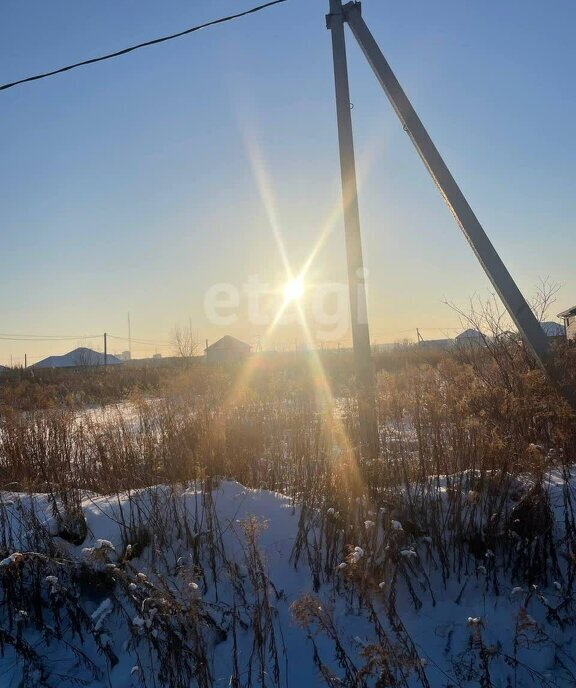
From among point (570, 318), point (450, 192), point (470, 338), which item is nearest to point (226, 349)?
point (570, 318)

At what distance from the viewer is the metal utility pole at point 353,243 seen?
4574mm

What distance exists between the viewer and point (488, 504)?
3.01 meters

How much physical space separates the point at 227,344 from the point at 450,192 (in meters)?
54.0

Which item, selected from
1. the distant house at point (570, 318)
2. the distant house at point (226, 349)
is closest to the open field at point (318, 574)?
the distant house at point (570, 318)

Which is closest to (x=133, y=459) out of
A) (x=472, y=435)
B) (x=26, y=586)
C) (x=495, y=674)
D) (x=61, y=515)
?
→ (x=61, y=515)

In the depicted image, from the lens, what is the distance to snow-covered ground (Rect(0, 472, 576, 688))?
7.13 ft

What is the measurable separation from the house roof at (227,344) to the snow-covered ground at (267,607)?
54.1 metres

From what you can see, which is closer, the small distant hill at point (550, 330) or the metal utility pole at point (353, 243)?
the metal utility pole at point (353, 243)

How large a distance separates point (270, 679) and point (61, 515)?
178cm

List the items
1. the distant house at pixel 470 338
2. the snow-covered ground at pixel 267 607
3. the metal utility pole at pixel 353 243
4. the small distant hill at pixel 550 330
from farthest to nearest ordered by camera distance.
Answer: the distant house at pixel 470 338 → the small distant hill at pixel 550 330 → the metal utility pole at pixel 353 243 → the snow-covered ground at pixel 267 607

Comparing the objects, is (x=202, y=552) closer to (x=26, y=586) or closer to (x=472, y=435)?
(x=26, y=586)

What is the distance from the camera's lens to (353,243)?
480 centimetres

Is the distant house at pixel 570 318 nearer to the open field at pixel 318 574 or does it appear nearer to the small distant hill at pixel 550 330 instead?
the small distant hill at pixel 550 330

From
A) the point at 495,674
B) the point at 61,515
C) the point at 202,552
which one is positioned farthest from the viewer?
the point at 61,515
